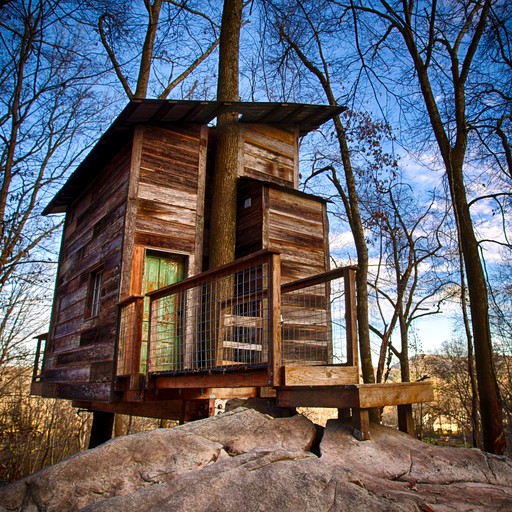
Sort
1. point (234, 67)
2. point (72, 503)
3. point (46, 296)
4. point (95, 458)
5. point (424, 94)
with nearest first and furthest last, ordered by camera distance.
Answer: point (72, 503), point (95, 458), point (424, 94), point (234, 67), point (46, 296)

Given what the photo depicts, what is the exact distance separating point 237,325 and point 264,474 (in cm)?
317

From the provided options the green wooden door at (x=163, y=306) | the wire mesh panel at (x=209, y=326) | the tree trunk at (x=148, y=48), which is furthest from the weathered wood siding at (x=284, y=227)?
the tree trunk at (x=148, y=48)

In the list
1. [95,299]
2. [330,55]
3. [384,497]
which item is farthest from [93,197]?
[384,497]

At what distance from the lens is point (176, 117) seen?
9.01 metres

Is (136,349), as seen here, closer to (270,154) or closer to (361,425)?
(361,425)

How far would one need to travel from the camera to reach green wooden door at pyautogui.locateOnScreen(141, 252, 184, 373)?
808cm

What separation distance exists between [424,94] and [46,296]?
10706 millimetres

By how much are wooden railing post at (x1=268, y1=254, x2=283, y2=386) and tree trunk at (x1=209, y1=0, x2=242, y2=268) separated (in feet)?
11.9

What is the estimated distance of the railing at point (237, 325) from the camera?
16.2 ft

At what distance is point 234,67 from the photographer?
10.2m

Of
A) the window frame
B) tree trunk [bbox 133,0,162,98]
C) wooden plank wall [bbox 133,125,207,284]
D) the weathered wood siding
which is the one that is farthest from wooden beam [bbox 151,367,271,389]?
tree trunk [bbox 133,0,162,98]

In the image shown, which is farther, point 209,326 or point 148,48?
point 148,48

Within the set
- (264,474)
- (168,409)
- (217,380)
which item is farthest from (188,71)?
(264,474)

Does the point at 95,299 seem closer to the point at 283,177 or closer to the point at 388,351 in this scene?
the point at 283,177
